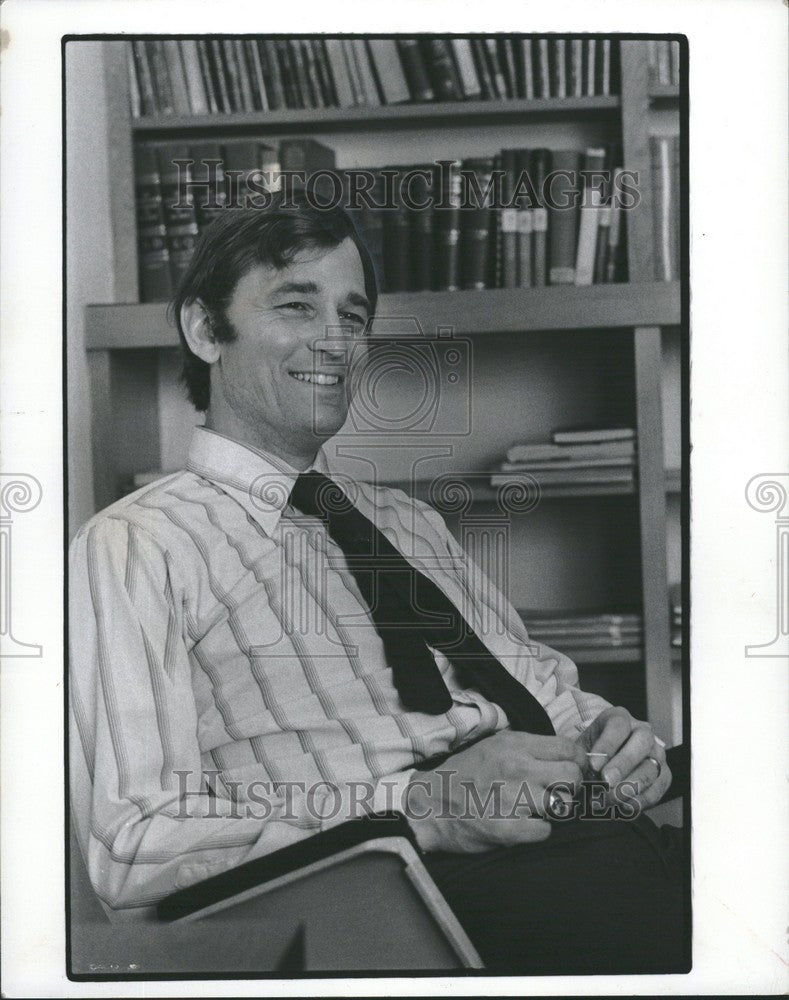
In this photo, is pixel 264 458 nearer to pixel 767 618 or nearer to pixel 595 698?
pixel 595 698

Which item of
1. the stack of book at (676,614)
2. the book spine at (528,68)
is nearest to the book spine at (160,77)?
the book spine at (528,68)

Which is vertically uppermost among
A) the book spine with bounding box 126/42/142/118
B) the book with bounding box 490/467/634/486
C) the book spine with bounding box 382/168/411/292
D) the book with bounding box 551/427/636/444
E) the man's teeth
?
the book spine with bounding box 126/42/142/118

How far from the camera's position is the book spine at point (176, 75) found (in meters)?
1.91

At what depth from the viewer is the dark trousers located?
1.84m

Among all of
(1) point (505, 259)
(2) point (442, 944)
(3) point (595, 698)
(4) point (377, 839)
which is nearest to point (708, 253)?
(1) point (505, 259)

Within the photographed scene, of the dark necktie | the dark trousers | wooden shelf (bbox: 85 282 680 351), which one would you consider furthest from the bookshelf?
the dark trousers

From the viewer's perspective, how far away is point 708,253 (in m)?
1.92

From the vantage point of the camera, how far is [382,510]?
6.16 ft

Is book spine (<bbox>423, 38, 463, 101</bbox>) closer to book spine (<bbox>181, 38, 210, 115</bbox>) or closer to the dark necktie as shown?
book spine (<bbox>181, 38, 210, 115</bbox>)

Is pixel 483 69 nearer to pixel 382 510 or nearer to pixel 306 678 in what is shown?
pixel 382 510

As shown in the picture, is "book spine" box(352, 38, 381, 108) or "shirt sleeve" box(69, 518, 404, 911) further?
"book spine" box(352, 38, 381, 108)

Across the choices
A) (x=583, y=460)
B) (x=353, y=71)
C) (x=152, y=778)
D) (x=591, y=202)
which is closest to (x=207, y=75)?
(x=353, y=71)

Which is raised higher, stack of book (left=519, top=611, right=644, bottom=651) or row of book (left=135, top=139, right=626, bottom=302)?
row of book (left=135, top=139, right=626, bottom=302)

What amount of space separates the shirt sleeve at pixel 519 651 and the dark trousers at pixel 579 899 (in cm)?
18
